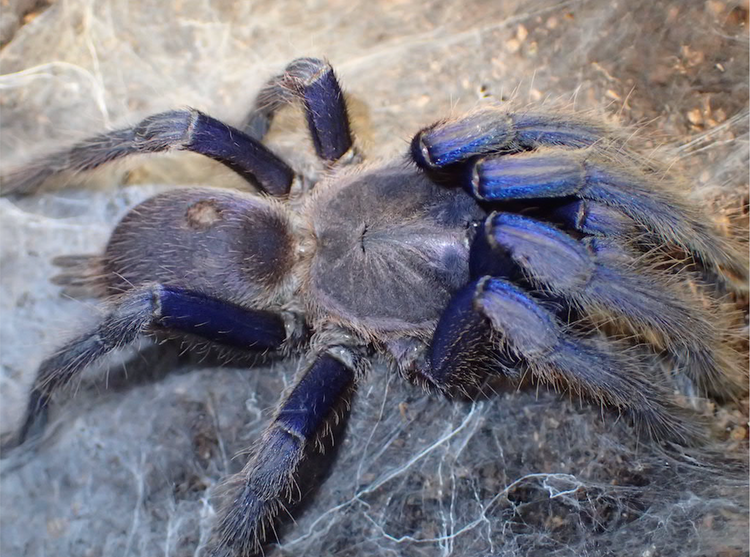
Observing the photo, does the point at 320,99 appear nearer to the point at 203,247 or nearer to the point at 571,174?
the point at 203,247

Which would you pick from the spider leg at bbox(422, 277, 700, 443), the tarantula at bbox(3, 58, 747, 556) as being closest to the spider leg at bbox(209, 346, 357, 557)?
the tarantula at bbox(3, 58, 747, 556)

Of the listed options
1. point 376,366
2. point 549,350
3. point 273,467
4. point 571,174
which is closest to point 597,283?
point 549,350

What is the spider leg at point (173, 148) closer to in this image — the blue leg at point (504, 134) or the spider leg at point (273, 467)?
the blue leg at point (504, 134)

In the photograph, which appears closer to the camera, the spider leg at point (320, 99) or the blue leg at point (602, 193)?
the blue leg at point (602, 193)

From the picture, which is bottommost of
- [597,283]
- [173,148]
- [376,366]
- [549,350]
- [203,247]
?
[376,366]

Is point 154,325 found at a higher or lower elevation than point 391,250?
higher

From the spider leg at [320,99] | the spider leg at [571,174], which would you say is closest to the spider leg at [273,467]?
the spider leg at [571,174]

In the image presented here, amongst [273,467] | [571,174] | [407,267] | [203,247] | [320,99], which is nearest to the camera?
[571,174]
